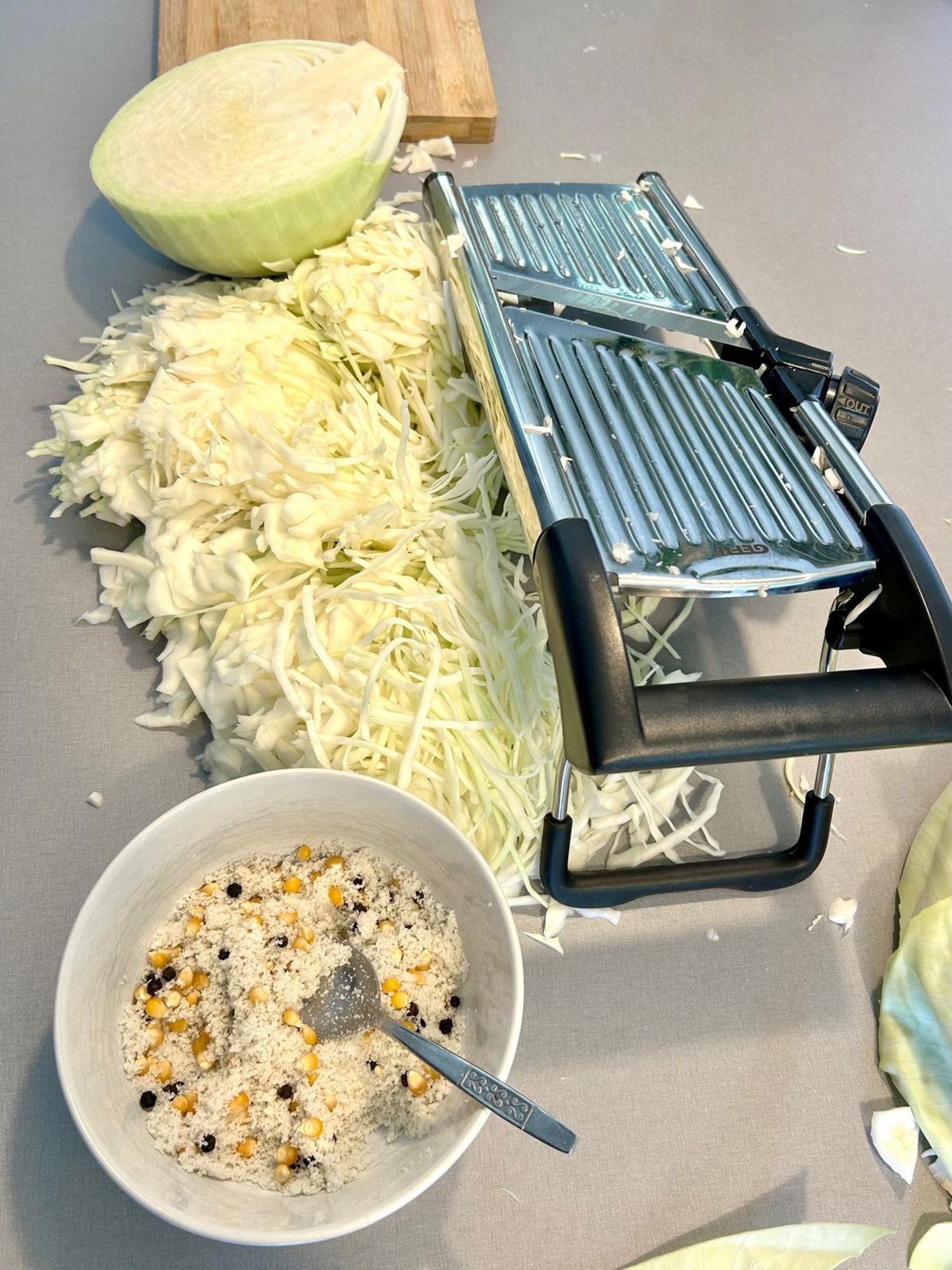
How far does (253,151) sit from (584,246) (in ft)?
1.24

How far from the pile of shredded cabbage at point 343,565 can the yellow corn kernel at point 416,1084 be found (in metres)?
0.20

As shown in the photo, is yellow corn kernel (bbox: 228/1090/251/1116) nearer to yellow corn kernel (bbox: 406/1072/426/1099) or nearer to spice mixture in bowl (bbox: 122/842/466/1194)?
spice mixture in bowl (bbox: 122/842/466/1194)

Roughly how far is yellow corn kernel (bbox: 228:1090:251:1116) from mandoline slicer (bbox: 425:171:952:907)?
28cm

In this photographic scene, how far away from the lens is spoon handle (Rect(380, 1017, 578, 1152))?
0.50 metres

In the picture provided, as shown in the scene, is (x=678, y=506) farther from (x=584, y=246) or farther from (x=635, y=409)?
(x=584, y=246)

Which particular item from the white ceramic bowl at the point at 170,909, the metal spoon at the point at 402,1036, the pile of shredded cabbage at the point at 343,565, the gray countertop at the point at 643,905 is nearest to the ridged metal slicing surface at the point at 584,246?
the pile of shredded cabbage at the point at 343,565

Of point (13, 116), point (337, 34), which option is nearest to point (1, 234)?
point (13, 116)

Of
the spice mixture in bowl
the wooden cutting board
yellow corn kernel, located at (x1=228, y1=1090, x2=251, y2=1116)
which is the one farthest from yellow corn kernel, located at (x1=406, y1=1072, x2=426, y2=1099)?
the wooden cutting board

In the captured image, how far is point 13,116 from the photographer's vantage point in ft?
4.22

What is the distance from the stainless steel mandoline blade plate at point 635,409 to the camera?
67cm

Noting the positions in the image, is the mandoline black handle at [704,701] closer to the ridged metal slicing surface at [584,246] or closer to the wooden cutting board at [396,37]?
the ridged metal slicing surface at [584,246]

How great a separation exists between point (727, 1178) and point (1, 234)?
4.51 feet

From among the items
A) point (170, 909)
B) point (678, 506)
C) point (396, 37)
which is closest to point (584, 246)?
point (678, 506)

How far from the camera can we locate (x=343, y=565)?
2.72 ft
